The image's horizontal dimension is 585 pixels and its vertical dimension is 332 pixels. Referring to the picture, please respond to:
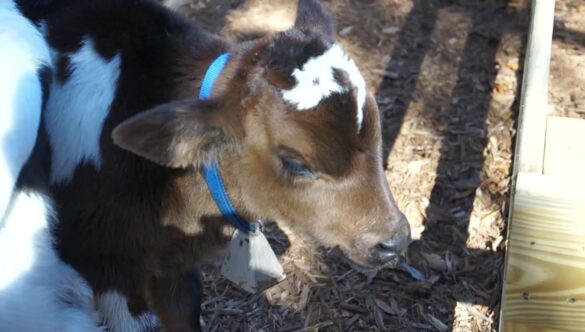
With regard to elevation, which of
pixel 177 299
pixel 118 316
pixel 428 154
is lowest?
pixel 428 154

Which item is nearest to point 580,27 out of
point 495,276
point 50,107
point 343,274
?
point 495,276

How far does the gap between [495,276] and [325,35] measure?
177 centimetres

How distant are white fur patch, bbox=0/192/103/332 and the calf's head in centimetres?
57

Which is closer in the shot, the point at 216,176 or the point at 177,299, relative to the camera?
the point at 216,176

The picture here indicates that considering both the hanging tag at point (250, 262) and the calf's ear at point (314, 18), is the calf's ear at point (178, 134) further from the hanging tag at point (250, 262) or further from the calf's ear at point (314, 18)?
the calf's ear at point (314, 18)

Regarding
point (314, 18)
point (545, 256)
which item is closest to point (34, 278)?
point (314, 18)

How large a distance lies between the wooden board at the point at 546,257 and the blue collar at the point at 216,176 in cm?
110

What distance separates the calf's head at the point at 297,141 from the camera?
255 centimetres

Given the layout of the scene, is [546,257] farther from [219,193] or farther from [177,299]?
[177,299]

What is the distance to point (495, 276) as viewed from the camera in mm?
3982

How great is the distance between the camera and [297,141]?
259cm

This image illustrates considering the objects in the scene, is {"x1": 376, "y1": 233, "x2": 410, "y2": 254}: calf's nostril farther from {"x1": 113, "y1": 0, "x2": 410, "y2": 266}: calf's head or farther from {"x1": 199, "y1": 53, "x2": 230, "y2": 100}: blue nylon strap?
{"x1": 199, "y1": 53, "x2": 230, "y2": 100}: blue nylon strap

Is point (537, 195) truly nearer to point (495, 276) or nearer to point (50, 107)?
point (50, 107)

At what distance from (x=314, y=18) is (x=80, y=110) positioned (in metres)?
0.97
